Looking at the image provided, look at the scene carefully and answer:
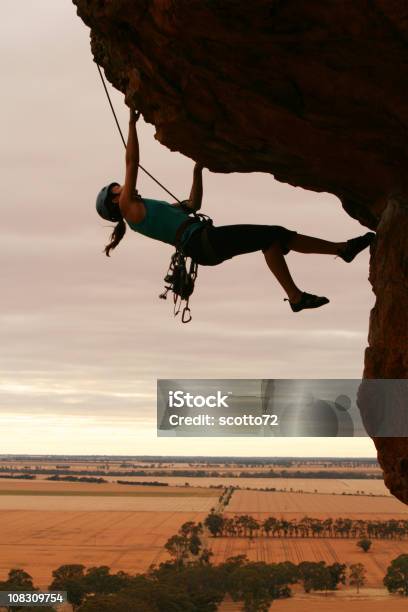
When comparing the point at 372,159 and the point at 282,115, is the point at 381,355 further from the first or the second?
the point at 282,115

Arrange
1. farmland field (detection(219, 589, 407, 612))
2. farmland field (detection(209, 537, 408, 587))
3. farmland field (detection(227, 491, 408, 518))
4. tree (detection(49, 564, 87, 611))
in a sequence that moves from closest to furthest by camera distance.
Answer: farmland field (detection(219, 589, 407, 612))
tree (detection(49, 564, 87, 611))
farmland field (detection(209, 537, 408, 587))
farmland field (detection(227, 491, 408, 518))

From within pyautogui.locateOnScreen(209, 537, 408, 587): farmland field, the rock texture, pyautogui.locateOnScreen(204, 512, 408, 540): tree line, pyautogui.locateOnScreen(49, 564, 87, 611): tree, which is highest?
the rock texture

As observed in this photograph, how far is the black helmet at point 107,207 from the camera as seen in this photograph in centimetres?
930

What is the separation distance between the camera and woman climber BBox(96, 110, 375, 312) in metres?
8.99

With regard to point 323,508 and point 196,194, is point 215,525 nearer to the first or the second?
point 323,508

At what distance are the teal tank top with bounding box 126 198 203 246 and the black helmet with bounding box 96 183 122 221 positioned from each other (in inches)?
7.4

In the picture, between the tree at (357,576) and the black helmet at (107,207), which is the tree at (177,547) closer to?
the tree at (357,576)

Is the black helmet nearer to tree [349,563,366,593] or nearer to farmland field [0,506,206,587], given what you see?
farmland field [0,506,206,587]

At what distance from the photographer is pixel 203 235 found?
9.05 metres

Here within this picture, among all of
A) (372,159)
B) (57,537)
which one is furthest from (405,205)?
(57,537)

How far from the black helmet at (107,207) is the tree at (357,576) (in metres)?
97.6

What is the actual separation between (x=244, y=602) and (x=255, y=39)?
87211 millimetres

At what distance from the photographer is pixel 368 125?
8.92m

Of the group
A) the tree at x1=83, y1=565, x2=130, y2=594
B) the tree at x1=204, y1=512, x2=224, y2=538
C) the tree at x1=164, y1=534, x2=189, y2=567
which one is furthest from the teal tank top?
the tree at x1=204, y1=512, x2=224, y2=538
